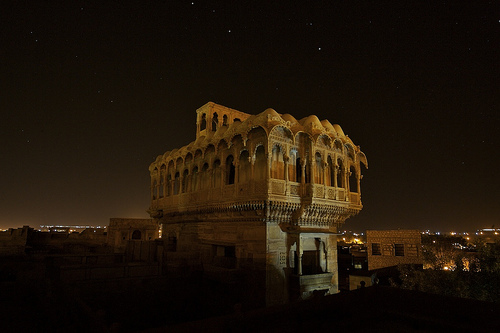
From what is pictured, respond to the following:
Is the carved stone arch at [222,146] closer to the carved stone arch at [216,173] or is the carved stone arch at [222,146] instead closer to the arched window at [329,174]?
the carved stone arch at [216,173]

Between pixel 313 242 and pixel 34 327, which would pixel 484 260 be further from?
pixel 34 327

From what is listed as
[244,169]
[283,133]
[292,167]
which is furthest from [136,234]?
[283,133]

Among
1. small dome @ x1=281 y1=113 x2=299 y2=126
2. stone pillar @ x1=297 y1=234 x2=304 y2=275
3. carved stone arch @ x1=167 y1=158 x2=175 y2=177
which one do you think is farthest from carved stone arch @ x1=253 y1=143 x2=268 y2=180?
carved stone arch @ x1=167 y1=158 x2=175 y2=177

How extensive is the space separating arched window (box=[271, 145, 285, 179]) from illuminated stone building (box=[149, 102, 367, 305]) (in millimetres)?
54

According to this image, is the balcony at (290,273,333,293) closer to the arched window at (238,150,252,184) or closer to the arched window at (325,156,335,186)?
the arched window at (325,156,335,186)

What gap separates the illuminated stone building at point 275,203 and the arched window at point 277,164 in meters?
0.05

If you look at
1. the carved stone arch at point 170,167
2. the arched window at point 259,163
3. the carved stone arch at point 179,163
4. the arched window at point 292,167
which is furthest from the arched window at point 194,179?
the arched window at point 292,167

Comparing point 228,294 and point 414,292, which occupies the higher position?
point 414,292

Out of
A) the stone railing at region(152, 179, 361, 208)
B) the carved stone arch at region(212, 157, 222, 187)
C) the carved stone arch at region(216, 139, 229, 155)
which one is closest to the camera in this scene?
the stone railing at region(152, 179, 361, 208)

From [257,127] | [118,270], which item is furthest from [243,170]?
[118,270]

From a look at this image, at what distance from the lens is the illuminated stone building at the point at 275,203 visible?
16250 millimetres

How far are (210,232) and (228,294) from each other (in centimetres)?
489

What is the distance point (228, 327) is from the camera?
7.64 m

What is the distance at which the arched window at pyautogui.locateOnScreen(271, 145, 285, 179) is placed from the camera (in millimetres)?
17312
